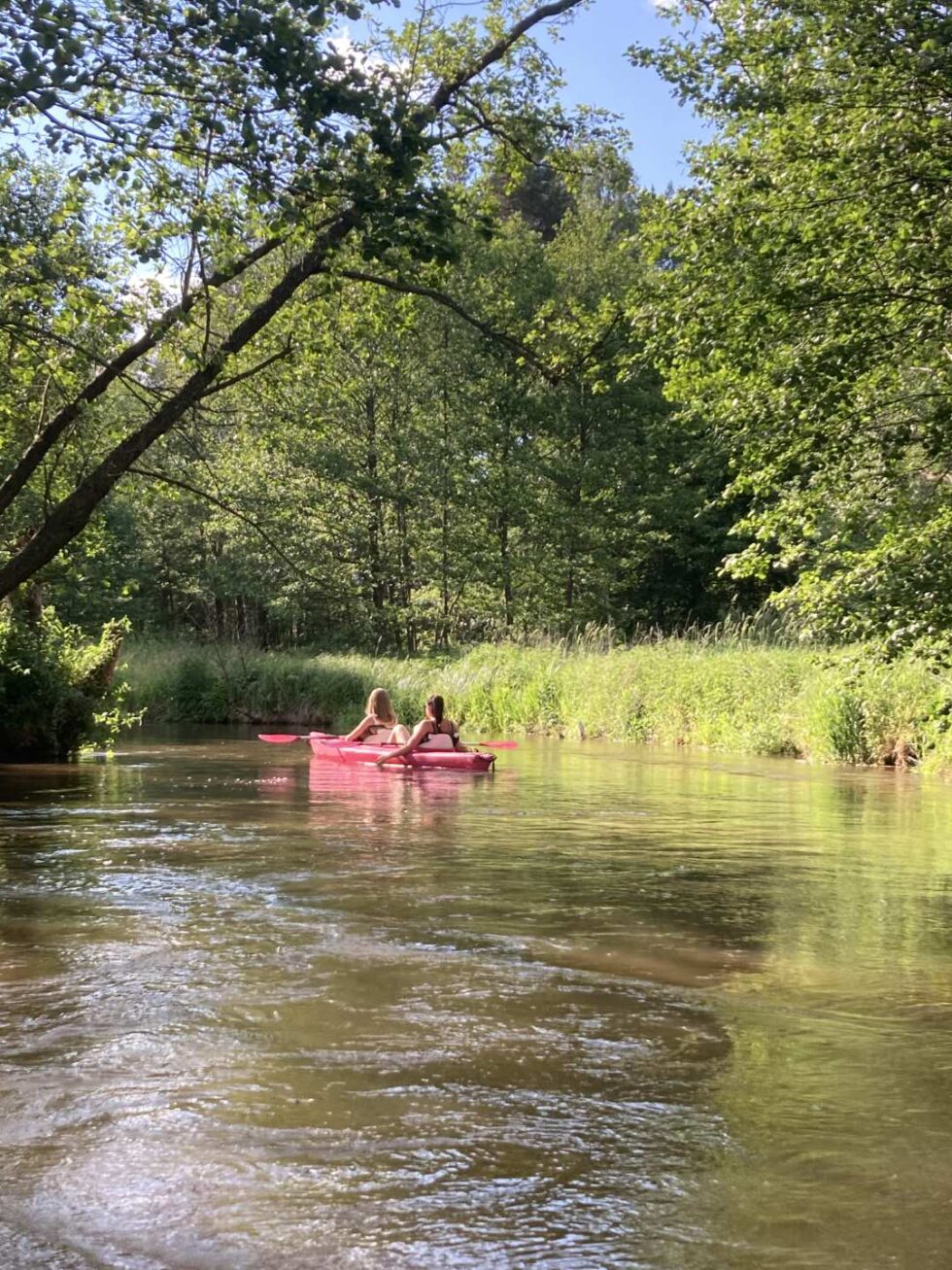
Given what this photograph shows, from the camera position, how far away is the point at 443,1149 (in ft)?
11.3

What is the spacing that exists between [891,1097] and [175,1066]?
2.32 metres

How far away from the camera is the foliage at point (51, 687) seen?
48.2ft

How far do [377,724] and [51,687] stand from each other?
409 cm

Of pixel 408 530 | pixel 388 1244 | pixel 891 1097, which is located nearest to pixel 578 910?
pixel 891 1097

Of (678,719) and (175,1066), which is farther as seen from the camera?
(678,719)

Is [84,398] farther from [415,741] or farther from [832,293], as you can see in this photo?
[415,741]

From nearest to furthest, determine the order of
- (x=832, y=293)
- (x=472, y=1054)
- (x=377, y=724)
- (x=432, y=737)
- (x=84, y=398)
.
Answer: (x=472, y=1054), (x=84, y=398), (x=832, y=293), (x=432, y=737), (x=377, y=724)

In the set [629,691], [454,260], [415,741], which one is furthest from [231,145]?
[629,691]

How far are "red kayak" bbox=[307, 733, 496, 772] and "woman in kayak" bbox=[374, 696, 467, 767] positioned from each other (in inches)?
2.5

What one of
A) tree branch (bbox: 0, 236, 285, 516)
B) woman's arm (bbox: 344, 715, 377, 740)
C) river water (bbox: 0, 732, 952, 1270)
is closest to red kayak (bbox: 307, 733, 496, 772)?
woman's arm (bbox: 344, 715, 377, 740)

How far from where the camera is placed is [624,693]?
20.6m

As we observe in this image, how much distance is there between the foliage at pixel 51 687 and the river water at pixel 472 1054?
6.11 m

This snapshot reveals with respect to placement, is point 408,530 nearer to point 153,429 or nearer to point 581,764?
point 581,764

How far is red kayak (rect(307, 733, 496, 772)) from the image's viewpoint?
14156mm
